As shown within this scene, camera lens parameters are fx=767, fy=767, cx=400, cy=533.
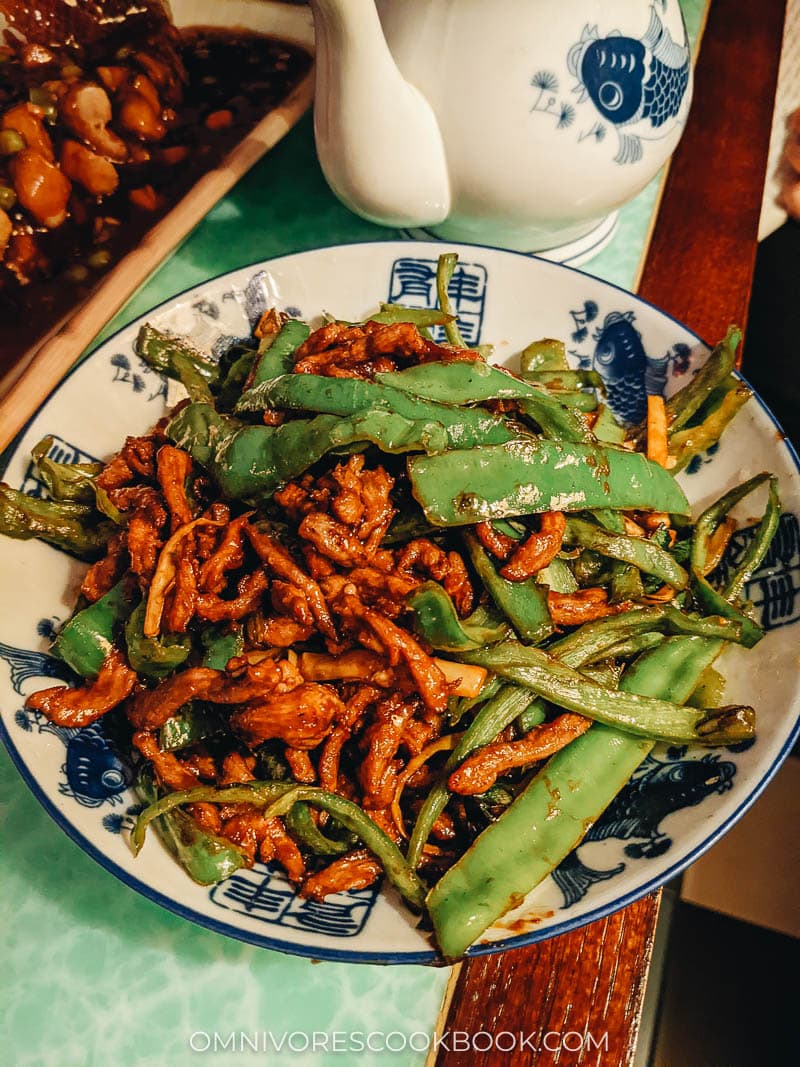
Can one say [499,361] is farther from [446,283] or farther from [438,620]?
[438,620]

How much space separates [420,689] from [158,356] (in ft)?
3.26

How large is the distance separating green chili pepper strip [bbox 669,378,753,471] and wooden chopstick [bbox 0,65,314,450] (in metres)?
1.34

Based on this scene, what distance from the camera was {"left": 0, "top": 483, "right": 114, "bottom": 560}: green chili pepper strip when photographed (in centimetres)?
150

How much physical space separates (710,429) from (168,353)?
1208mm

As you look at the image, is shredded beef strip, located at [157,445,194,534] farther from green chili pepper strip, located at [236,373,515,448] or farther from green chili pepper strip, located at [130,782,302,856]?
green chili pepper strip, located at [130,782,302,856]

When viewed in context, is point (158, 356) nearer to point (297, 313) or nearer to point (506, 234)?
point (297, 313)

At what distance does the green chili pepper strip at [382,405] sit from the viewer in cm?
132

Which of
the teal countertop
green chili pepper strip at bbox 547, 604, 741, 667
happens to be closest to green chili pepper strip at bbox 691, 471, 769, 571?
green chili pepper strip at bbox 547, 604, 741, 667

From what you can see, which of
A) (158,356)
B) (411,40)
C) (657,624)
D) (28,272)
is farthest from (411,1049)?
(28,272)

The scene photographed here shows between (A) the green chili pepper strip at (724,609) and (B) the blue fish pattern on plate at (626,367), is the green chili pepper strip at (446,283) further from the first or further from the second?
(A) the green chili pepper strip at (724,609)

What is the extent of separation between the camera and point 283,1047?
1.38 m

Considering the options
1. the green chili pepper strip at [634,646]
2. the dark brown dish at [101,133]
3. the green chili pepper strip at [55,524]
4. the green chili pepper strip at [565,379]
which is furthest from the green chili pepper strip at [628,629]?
the dark brown dish at [101,133]

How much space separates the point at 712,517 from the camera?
1587 mm

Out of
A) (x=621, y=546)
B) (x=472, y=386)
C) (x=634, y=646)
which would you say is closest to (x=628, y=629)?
(x=634, y=646)
